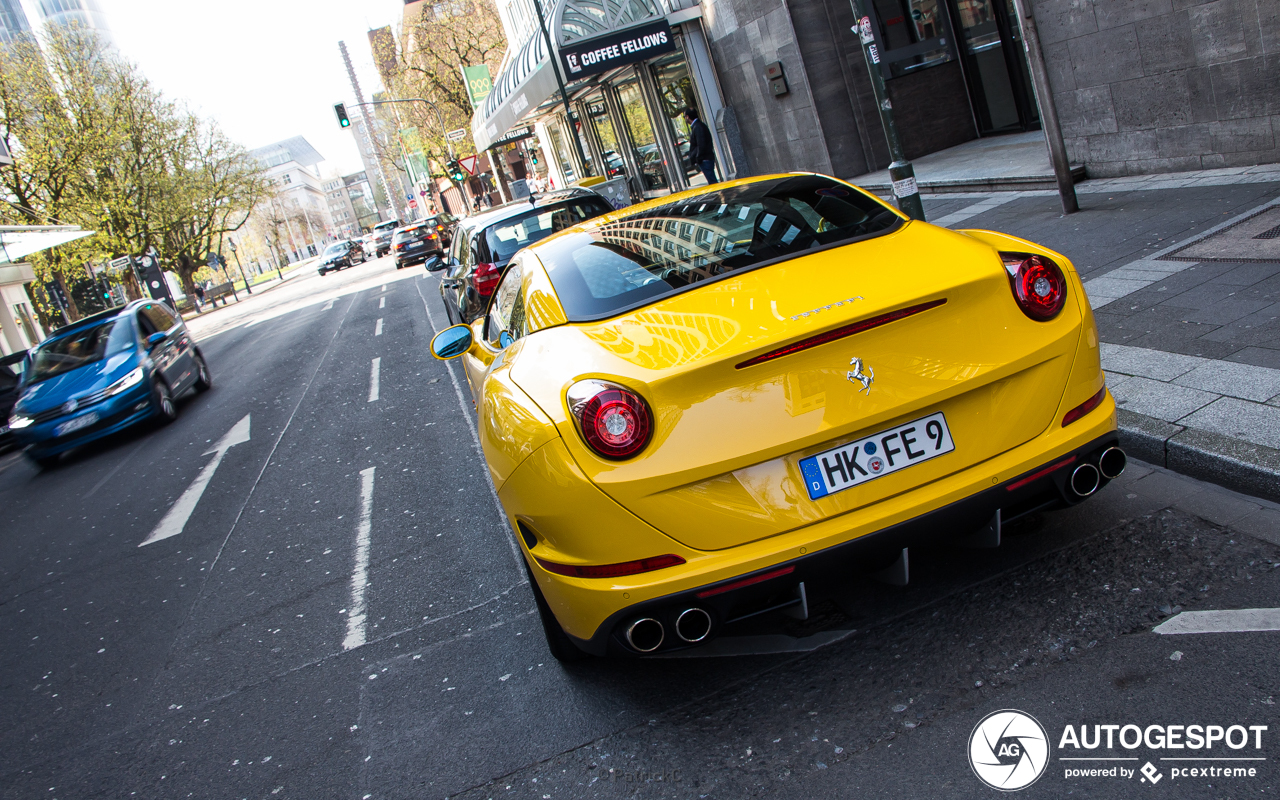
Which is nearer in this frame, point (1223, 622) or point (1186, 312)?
point (1223, 622)

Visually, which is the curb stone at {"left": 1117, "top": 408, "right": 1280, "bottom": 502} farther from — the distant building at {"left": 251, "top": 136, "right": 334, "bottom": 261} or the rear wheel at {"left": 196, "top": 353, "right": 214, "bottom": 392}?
the distant building at {"left": 251, "top": 136, "right": 334, "bottom": 261}

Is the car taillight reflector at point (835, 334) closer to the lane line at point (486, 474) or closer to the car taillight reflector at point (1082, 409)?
the car taillight reflector at point (1082, 409)

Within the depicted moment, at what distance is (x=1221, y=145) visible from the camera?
27.3ft

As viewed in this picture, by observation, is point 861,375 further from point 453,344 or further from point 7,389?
point 7,389

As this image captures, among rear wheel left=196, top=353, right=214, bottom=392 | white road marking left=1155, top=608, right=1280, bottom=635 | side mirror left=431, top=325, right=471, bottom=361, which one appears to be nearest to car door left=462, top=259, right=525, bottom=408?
side mirror left=431, top=325, right=471, bottom=361

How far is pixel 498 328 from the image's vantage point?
4285mm

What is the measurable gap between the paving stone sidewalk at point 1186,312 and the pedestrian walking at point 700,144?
9.02 m

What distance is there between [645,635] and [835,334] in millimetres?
1011

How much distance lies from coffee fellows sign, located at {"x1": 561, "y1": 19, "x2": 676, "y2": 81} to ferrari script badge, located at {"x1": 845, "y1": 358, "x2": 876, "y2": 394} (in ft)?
56.4

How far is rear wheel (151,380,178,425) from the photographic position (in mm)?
11625

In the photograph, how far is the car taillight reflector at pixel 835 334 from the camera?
2568 mm

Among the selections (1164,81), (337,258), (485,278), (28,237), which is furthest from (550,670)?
(337,258)

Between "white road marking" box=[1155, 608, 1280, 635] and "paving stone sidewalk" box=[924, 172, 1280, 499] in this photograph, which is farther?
"paving stone sidewalk" box=[924, 172, 1280, 499]

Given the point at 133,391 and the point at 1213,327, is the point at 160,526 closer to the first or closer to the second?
the point at 133,391
